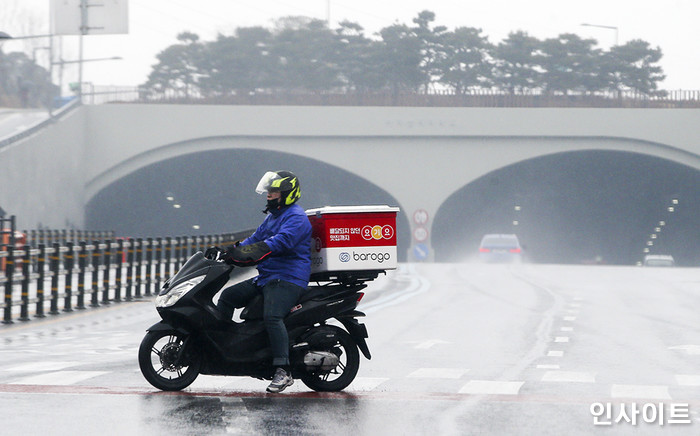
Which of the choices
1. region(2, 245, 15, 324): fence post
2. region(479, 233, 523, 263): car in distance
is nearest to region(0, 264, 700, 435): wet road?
region(2, 245, 15, 324): fence post

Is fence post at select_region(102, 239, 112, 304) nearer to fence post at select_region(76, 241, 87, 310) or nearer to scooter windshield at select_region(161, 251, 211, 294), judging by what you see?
fence post at select_region(76, 241, 87, 310)

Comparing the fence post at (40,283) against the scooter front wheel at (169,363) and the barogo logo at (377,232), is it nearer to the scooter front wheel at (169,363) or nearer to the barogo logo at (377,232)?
the scooter front wheel at (169,363)

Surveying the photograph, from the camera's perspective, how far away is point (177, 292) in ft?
30.1

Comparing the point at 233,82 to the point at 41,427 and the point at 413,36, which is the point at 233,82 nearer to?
the point at 413,36

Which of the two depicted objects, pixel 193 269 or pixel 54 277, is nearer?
pixel 193 269

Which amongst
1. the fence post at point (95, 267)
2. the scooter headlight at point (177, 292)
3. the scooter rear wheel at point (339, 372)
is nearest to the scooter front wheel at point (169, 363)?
the scooter headlight at point (177, 292)

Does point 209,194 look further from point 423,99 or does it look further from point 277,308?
point 277,308

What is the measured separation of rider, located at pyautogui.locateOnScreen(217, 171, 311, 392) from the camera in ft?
29.8

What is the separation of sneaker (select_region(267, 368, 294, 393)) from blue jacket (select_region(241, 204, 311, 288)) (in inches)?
27.0

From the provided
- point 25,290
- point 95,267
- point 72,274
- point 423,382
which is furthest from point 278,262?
point 95,267

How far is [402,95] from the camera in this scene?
64.8m

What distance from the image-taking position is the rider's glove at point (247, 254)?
8.99 m

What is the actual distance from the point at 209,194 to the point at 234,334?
210 ft

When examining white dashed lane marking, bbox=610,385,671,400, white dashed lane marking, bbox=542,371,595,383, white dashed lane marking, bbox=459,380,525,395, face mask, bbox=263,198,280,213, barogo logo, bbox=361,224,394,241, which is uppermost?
face mask, bbox=263,198,280,213
